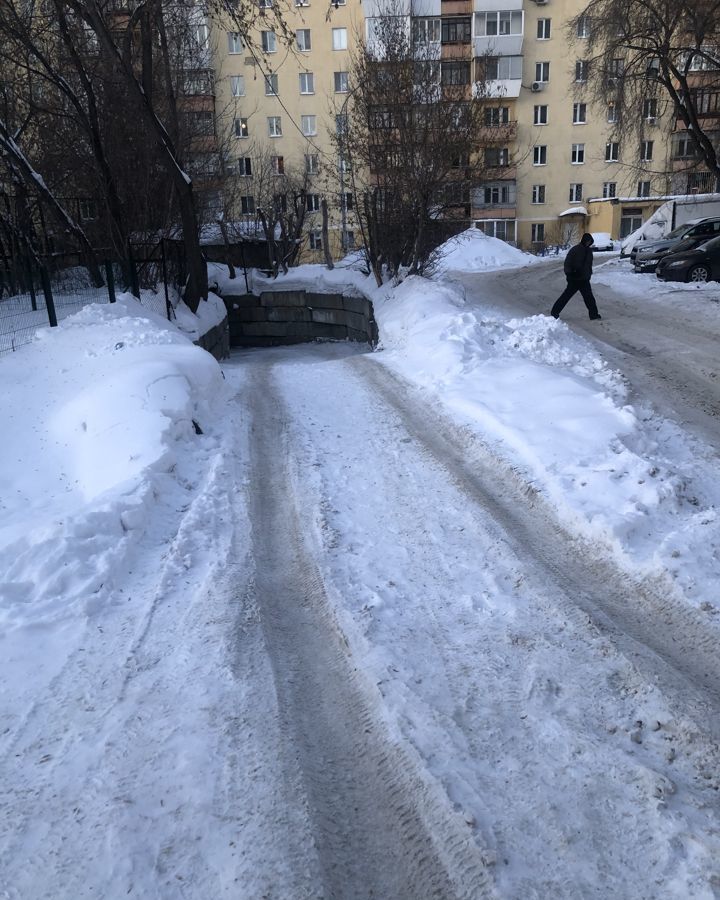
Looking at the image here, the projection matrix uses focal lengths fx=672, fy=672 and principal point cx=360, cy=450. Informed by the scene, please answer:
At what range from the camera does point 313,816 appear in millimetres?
2561

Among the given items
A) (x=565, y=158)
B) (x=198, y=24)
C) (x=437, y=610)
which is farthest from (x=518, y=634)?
(x=565, y=158)

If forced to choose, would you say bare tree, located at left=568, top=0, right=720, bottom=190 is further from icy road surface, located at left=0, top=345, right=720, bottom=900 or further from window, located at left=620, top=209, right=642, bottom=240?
window, located at left=620, top=209, right=642, bottom=240

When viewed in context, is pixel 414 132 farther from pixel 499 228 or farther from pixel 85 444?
pixel 499 228

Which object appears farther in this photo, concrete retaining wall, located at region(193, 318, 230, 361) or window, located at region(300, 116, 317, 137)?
window, located at region(300, 116, 317, 137)

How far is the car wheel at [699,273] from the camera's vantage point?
16.3 m

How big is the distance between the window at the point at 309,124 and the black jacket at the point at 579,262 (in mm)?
35969

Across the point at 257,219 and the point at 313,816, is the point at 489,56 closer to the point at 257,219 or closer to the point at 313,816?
the point at 257,219

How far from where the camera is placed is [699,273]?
1633 cm

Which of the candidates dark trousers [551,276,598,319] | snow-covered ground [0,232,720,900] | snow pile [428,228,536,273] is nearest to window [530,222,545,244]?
snow pile [428,228,536,273]

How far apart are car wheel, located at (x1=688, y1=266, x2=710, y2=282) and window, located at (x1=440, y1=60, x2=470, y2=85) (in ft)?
23.0

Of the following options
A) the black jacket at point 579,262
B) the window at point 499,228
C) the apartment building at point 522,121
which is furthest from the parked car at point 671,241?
the window at point 499,228

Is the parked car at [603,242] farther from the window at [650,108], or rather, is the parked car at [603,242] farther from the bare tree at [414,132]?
the bare tree at [414,132]

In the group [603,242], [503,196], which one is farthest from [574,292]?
[503,196]

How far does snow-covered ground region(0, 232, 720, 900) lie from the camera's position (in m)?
2.40
